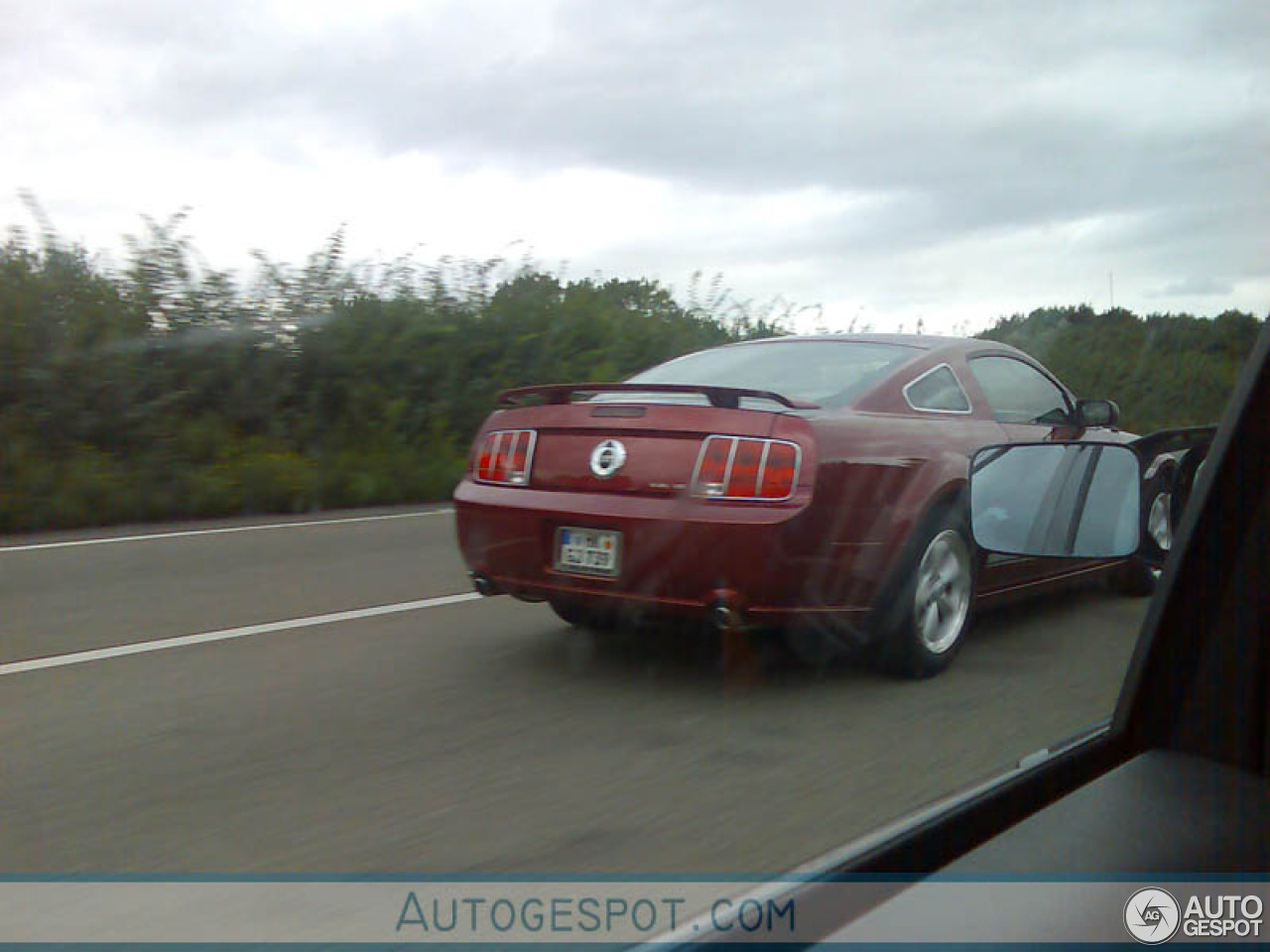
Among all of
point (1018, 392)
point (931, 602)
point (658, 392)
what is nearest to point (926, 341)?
point (1018, 392)

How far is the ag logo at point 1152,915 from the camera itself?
188 centimetres

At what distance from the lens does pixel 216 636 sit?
5.98 metres

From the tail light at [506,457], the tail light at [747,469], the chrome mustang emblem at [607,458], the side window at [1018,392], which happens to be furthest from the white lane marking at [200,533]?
the side window at [1018,392]

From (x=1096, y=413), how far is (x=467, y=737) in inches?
126

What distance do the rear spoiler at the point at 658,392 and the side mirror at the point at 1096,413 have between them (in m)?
1.51

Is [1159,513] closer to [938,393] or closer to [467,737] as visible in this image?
[467,737]

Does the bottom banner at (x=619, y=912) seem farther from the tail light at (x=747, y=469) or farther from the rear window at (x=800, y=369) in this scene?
the rear window at (x=800, y=369)

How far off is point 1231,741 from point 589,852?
1.58m

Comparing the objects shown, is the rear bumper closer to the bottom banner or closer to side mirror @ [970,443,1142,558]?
side mirror @ [970,443,1142,558]

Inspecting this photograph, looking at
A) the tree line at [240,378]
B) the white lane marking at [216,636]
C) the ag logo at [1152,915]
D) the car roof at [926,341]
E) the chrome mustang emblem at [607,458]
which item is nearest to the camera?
the ag logo at [1152,915]

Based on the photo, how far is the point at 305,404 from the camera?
15.0 m

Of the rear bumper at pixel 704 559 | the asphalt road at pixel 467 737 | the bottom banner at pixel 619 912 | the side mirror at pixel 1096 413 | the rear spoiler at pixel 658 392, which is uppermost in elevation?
the rear spoiler at pixel 658 392

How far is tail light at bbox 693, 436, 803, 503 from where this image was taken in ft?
14.8

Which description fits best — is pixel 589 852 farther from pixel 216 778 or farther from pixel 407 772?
pixel 216 778
